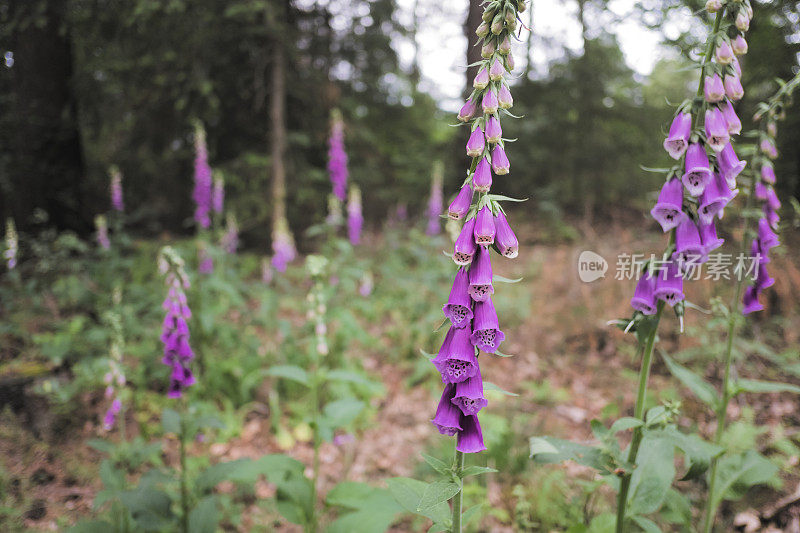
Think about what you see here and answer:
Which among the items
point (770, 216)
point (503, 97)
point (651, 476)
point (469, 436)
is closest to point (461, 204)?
point (503, 97)

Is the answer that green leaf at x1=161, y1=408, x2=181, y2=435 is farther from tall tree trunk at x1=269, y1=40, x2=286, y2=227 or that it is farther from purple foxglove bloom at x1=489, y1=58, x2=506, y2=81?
tall tree trunk at x1=269, y1=40, x2=286, y2=227

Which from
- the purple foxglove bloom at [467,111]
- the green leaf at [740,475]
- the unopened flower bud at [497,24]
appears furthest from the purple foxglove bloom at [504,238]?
the green leaf at [740,475]

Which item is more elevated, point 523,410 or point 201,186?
point 201,186

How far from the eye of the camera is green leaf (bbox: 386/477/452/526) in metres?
1.78

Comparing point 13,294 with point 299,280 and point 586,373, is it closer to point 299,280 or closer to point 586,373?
point 299,280

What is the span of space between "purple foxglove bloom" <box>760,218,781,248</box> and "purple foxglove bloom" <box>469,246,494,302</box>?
2.06m

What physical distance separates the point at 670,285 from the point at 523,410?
3.20m

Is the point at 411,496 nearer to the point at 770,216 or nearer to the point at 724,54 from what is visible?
the point at 724,54

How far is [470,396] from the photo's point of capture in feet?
5.26

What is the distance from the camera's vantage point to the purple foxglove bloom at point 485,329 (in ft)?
5.19

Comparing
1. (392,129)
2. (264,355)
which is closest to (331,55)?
(392,129)

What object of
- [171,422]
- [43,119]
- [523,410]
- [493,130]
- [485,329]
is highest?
[43,119]

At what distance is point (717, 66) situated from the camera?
6.11 ft

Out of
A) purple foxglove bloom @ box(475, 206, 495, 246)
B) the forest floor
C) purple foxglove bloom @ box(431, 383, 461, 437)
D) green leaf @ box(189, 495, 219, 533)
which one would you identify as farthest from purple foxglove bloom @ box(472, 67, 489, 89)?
green leaf @ box(189, 495, 219, 533)
